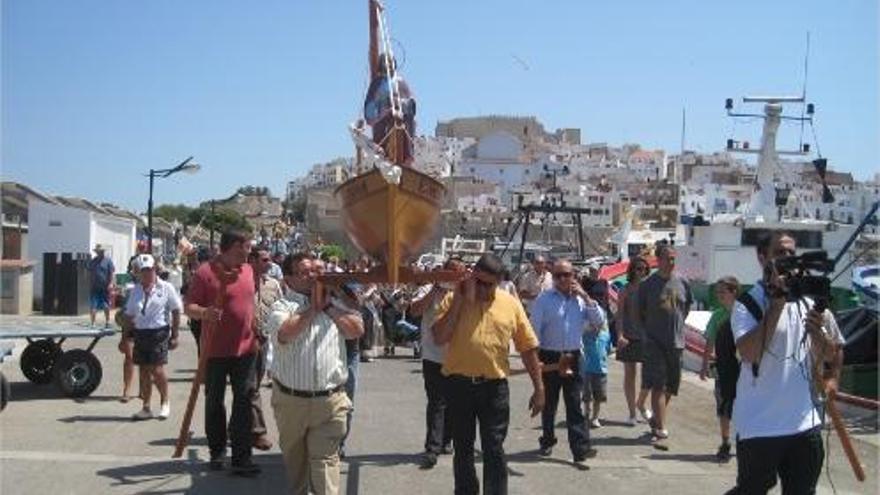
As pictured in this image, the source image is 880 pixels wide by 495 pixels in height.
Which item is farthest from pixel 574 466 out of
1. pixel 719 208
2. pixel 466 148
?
pixel 466 148

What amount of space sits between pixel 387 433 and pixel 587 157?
16017cm

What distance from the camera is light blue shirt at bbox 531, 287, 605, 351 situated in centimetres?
884

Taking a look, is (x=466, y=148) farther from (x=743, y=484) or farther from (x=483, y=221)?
(x=743, y=484)

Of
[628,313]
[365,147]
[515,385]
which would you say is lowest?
[515,385]

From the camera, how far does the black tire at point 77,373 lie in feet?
36.2

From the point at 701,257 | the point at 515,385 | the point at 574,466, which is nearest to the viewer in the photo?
the point at 574,466

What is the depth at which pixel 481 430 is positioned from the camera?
6703 millimetres

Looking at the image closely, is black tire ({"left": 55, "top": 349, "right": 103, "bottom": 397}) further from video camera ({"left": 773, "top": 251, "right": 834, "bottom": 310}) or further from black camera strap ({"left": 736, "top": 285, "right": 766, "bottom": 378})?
video camera ({"left": 773, "top": 251, "right": 834, "bottom": 310})

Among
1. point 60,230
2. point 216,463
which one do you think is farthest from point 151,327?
point 60,230

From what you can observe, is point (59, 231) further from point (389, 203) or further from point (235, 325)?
point (389, 203)

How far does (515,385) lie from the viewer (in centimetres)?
1377

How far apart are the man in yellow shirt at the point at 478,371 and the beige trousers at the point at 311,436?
0.82m

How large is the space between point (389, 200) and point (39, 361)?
6067 mm

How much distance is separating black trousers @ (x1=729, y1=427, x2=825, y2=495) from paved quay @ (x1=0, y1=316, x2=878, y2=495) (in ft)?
3.38
